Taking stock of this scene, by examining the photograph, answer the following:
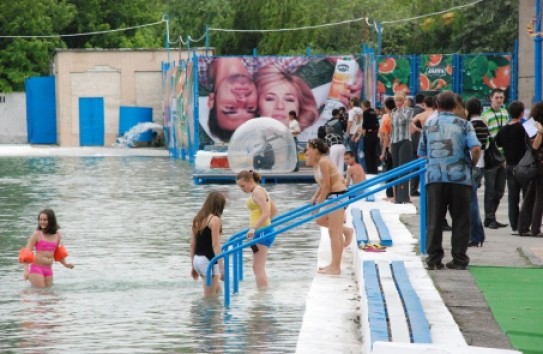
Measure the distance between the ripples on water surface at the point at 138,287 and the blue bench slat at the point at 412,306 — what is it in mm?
913

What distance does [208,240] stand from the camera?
13086 mm

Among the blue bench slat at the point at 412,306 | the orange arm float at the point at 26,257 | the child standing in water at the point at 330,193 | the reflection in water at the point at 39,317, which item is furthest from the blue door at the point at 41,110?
the blue bench slat at the point at 412,306

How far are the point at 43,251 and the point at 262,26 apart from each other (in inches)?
2122

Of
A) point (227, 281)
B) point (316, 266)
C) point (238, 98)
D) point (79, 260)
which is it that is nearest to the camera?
point (227, 281)

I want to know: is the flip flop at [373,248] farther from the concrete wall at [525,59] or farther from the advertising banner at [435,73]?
the advertising banner at [435,73]

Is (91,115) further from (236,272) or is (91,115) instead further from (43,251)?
(236,272)

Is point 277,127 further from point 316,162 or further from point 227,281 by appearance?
point 227,281

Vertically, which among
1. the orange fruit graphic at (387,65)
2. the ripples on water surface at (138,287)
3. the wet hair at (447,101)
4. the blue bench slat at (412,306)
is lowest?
the ripples on water surface at (138,287)

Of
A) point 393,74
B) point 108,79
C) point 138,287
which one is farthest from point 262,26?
point 138,287

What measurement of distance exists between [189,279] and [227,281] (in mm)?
2001

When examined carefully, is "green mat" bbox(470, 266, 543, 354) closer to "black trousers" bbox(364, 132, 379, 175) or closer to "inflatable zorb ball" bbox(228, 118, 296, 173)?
"black trousers" bbox(364, 132, 379, 175)

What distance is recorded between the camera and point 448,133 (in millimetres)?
12789

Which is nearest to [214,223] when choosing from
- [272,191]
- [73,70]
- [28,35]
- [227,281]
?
[227,281]

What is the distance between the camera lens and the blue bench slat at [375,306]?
872 centimetres
